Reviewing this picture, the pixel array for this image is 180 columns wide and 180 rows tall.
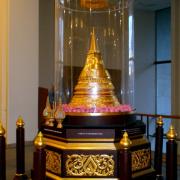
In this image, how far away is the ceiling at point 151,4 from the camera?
10984 millimetres

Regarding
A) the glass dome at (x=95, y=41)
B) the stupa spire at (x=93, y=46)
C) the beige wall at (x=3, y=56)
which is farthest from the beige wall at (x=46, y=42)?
the stupa spire at (x=93, y=46)

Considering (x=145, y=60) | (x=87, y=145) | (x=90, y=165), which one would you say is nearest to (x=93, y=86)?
(x=87, y=145)

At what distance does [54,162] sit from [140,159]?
0.87 metres

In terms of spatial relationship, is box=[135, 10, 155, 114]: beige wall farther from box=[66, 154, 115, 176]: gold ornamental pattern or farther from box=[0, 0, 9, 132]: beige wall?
box=[66, 154, 115, 176]: gold ornamental pattern

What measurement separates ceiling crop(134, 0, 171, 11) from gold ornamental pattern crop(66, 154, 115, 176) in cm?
793

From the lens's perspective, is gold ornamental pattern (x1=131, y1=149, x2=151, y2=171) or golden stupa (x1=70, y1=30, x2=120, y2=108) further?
golden stupa (x1=70, y1=30, x2=120, y2=108)

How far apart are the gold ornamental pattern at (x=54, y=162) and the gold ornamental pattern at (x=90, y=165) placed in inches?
5.2

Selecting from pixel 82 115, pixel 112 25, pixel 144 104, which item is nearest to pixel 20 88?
pixel 112 25

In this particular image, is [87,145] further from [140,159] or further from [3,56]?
[3,56]

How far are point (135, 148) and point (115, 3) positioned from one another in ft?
6.28

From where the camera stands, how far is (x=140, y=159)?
149 inches

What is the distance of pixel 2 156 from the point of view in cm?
366

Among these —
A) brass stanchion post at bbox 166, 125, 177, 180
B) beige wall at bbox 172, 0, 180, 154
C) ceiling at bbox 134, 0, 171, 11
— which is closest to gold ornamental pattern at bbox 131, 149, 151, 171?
brass stanchion post at bbox 166, 125, 177, 180

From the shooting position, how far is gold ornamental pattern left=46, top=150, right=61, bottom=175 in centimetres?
362
